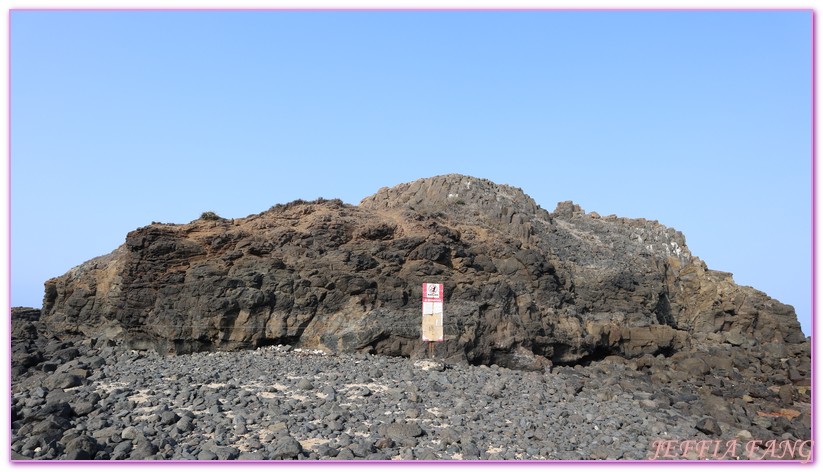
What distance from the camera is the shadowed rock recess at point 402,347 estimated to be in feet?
35.9

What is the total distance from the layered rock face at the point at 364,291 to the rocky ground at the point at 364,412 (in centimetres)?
113

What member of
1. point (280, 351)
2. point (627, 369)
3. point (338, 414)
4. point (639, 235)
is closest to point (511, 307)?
point (627, 369)

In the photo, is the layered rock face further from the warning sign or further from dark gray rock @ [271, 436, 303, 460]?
dark gray rock @ [271, 436, 303, 460]

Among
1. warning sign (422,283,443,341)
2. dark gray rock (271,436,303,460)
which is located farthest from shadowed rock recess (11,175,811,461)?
warning sign (422,283,443,341)

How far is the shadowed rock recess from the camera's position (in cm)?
1093

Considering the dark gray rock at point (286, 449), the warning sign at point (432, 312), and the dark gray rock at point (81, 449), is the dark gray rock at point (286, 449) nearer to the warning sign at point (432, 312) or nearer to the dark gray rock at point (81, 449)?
the dark gray rock at point (81, 449)

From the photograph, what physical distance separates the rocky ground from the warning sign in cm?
137

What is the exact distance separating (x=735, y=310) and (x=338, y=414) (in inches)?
996

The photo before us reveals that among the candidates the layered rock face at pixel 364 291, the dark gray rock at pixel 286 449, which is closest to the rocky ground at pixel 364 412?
the dark gray rock at pixel 286 449

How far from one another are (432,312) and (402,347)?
1298 millimetres

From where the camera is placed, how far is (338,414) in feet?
37.7

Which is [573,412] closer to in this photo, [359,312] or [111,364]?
[359,312]

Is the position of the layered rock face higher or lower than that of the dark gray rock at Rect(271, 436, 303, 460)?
higher

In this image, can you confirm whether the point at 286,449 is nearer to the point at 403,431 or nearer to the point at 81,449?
the point at 403,431
